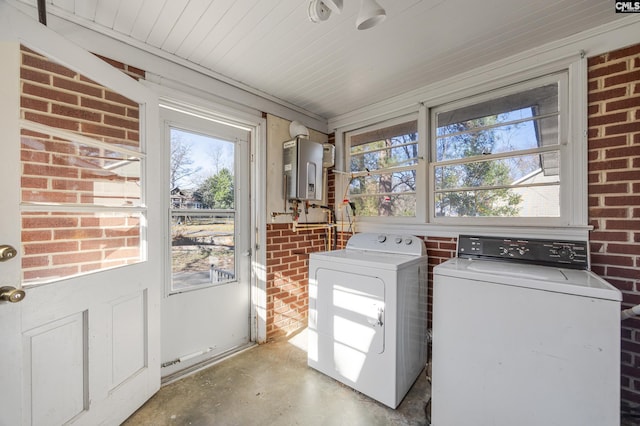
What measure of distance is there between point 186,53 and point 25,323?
1.79m

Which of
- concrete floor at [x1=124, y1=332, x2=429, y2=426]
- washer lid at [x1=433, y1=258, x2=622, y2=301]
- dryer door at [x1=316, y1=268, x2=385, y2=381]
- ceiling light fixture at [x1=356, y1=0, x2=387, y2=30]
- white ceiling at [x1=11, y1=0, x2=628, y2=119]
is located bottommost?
concrete floor at [x1=124, y1=332, x2=429, y2=426]

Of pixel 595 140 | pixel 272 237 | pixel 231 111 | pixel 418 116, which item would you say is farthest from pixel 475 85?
pixel 272 237

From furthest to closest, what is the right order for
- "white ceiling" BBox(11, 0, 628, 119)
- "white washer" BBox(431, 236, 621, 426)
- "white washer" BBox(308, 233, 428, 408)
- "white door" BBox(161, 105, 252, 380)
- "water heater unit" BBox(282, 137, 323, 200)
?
"water heater unit" BBox(282, 137, 323, 200), "white door" BBox(161, 105, 252, 380), "white washer" BBox(308, 233, 428, 408), "white ceiling" BBox(11, 0, 628, 119), "white washer" BBox(431, 236, 621, 426)

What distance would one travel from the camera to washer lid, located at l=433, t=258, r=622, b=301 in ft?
3.70

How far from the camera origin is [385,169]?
106 inches

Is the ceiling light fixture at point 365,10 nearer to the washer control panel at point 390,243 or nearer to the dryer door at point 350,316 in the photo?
the dryer door at point 350,316

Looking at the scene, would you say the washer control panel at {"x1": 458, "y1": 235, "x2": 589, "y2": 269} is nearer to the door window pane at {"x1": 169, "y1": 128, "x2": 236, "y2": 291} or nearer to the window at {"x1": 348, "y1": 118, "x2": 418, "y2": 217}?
the window at {"x1": 348, "y1": 118, "x2": 418, "y2": 217}

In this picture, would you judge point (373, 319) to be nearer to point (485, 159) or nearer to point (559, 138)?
point (485, 159)

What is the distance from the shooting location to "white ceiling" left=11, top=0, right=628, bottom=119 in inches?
56.1

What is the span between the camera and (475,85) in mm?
2070

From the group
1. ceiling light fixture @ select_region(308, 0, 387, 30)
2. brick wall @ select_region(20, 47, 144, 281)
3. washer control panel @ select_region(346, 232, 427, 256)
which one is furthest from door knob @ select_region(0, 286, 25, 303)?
washer control panel @ select_region(346, 232, 427, 256)

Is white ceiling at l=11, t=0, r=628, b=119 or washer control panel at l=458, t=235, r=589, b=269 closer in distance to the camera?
white ceiling at l=11, t=0, r=628, b=119

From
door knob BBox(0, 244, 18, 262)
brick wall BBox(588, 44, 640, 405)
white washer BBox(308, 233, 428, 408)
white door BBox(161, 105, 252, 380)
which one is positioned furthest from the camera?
white door BBox(161, 105, 252, 380)

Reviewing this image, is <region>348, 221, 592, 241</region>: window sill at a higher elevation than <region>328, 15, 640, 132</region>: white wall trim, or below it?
below
